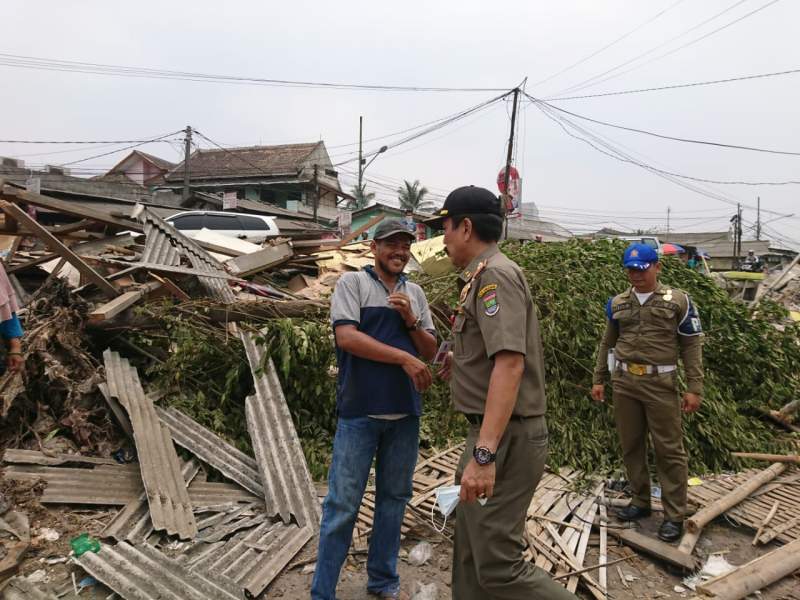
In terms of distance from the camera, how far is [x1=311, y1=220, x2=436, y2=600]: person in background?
2375mm

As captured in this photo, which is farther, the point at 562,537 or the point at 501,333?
the point at 562,537

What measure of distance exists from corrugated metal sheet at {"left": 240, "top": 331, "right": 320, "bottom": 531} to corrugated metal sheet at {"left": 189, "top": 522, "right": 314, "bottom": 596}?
0.41 feet

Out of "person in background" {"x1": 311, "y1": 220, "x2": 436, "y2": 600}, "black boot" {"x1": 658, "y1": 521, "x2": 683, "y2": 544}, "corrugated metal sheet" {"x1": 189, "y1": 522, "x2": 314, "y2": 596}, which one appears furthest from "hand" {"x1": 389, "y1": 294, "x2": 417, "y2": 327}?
"black boot" {"x1": 658, "y1": 521, "x2": 683, "y2": 544}

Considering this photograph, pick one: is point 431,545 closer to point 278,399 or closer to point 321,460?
point 321,460

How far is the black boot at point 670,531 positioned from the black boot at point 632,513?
0.24 m

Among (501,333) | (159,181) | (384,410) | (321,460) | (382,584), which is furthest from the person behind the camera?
(159,181)

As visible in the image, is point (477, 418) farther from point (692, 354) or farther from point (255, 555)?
point (692, 354)

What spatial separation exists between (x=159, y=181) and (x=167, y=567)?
115 ft

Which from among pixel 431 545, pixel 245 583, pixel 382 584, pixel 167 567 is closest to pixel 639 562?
pixel 431 545

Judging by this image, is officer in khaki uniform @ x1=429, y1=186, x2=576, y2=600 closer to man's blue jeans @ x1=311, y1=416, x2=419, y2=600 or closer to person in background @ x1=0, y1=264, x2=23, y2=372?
man's blue jeans @ x1=311, y1=416, x2=419, y2=600

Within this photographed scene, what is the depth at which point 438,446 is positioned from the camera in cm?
452

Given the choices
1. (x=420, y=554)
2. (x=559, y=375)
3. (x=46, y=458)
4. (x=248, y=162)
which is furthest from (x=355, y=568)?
(x=248, y=162)

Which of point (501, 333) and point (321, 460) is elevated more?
point (501, 333)

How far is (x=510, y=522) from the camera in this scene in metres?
1.87
